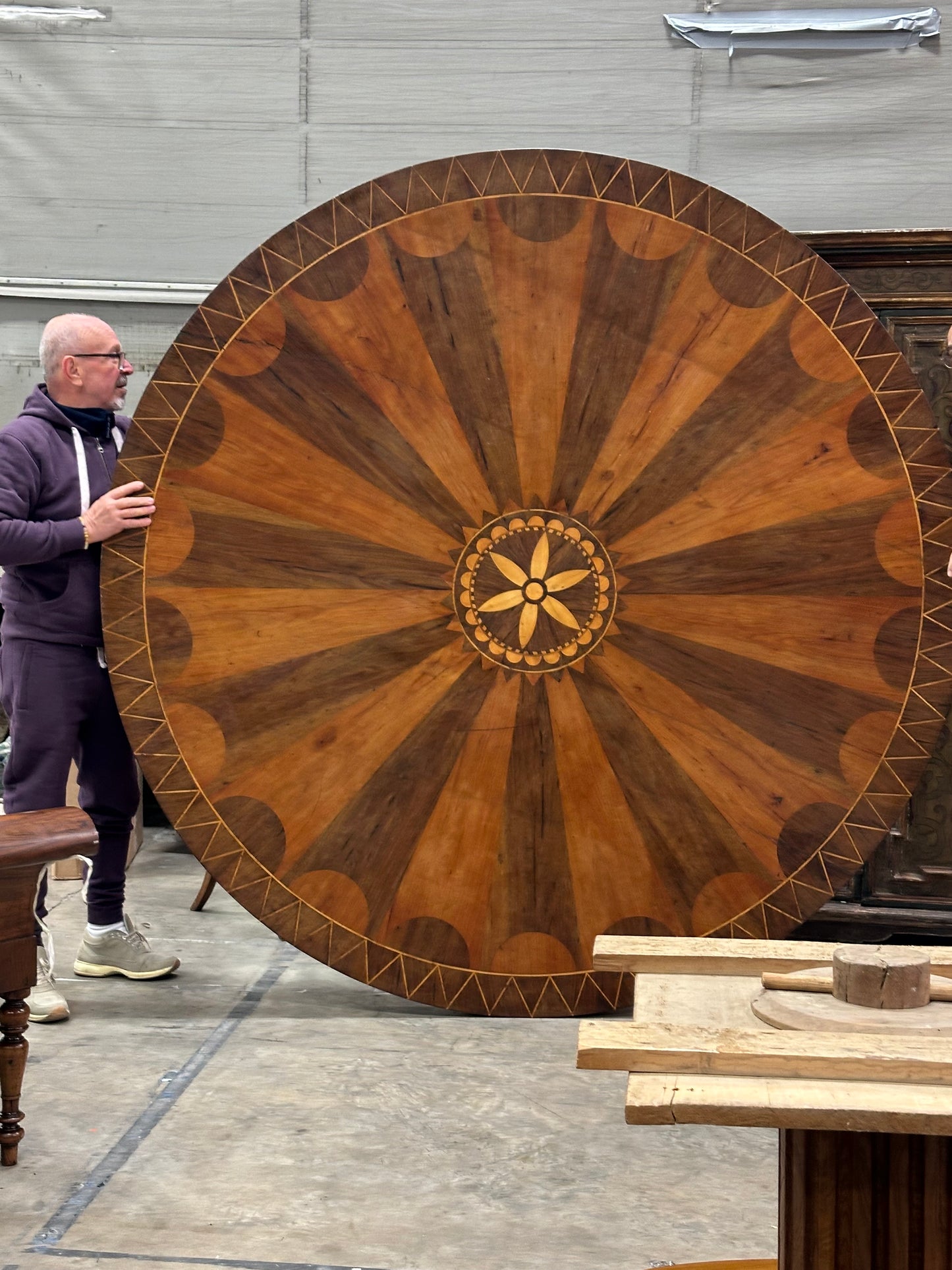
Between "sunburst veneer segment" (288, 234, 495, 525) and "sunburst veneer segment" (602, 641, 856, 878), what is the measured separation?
0.59 meters

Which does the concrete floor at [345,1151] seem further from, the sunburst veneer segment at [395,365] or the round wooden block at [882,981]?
the sunburst veneer segment at [395,365]

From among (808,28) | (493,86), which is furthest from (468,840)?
(808,28)

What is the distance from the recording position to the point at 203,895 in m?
3.63

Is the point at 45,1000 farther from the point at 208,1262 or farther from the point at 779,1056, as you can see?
the point at 779,1056

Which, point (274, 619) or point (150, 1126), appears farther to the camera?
point (274, 619)

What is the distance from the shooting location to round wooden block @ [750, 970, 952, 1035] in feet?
3.57

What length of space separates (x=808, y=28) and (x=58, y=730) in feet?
10.00

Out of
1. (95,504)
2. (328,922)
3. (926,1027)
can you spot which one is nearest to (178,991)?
(328,922)

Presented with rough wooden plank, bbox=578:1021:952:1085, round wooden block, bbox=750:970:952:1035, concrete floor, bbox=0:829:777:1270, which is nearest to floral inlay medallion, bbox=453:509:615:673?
concrete floor, bbox=0:829:777:1270

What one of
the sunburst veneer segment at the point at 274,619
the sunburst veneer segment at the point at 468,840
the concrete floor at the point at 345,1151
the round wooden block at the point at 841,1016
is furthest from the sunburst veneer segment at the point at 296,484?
the round wooden block at the point at 841,1016

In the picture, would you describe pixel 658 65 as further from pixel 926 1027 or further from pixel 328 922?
pixel 926 1027

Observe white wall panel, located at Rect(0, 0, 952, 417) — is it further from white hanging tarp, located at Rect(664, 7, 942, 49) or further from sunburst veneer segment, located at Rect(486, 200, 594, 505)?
sunburst veneer segment, located at Rect(486, 200, 594, 505)

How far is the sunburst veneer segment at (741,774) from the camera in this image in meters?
2.64

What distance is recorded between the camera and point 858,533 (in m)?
2.61
